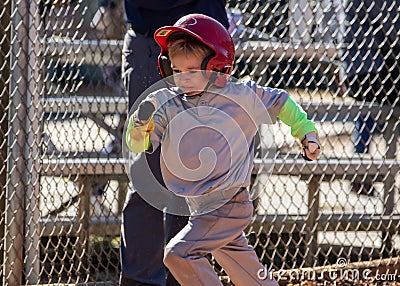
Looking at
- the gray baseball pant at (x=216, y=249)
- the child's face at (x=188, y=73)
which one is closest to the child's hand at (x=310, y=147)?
the gray baseball pant at (x=216, y=249)

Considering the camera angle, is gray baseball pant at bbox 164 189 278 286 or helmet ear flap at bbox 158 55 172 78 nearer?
gray baseball pant at bbox 164 189 278 286

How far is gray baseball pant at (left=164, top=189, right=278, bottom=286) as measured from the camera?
9.59 feet

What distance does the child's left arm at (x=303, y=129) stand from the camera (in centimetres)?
295

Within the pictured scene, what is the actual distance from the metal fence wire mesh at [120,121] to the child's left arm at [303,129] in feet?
5.09

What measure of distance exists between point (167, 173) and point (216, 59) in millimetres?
452

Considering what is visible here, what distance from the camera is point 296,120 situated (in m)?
3.04

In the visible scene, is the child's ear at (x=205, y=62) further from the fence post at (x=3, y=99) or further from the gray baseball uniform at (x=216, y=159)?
the fence post at (x=3, y=99)

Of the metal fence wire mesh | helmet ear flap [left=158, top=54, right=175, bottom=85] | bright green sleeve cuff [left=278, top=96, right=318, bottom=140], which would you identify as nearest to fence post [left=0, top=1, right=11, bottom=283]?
the metal fence wire mesh

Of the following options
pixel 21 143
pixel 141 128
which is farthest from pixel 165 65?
pixel 21 143

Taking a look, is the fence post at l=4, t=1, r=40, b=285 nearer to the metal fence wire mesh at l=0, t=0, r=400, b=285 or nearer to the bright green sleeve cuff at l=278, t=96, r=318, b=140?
the metal fence wire mesh at l=0, t=0, r=400, b=285

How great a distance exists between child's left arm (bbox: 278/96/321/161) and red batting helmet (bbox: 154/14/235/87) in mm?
254

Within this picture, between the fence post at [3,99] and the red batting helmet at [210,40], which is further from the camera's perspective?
the fence post at [3,99]

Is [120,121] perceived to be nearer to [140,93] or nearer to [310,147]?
[140,93]

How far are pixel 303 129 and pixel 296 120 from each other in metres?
0.05
